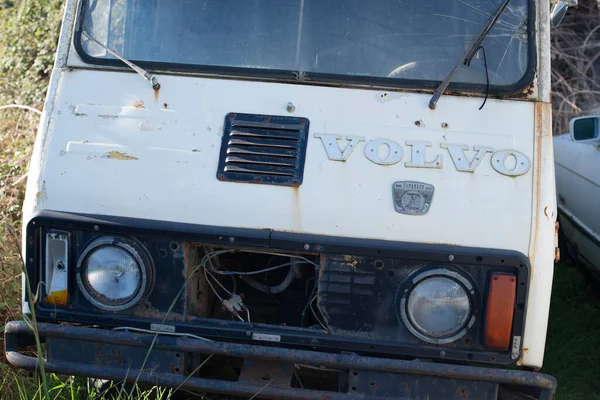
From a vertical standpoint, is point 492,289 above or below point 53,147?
below

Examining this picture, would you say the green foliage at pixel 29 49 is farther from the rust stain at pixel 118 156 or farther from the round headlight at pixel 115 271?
the round headlight at pixel 115 271

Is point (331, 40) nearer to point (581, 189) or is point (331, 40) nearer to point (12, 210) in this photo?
point (581, 189)

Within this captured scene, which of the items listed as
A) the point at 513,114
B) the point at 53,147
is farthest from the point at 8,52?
the point at 513,114

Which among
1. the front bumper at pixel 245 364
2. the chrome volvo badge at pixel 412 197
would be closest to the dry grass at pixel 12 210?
the front bumper at pixel 245 364

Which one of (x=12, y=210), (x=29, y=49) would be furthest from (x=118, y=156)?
(x=29, y=49)

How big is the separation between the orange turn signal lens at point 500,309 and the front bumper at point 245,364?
15 centimetres

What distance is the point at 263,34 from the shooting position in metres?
3.45

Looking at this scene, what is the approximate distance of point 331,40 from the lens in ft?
11.3

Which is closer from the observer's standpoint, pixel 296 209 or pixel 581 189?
pixel 296 209

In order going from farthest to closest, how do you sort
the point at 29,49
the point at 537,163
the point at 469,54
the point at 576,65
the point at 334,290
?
1. the point at 576,65
2. the point at 29,49
3. the point at 469,54
4. the point at 537,163
5. the point at 334,290

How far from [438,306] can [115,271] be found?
1.34 metres

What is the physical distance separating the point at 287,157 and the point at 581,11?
6820mm

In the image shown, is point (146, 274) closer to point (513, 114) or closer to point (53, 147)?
point (53, 147)

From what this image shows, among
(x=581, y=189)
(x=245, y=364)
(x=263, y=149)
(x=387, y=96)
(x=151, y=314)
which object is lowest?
(x=245, y=364)
